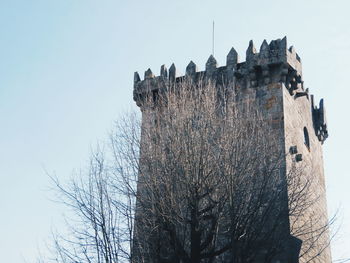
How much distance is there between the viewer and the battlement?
16.7 metres

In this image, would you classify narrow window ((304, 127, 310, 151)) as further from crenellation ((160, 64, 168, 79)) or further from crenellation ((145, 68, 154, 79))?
crenellation ((145, 68, 154, 79))

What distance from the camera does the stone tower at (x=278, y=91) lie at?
16094 mm

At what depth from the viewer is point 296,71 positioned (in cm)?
1708

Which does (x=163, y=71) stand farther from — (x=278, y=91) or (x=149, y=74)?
(x=278, y=91)

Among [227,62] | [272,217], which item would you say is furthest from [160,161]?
[227,62]

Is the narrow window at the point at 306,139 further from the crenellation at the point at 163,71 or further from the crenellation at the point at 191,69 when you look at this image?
the crenellation at the point at 163,71

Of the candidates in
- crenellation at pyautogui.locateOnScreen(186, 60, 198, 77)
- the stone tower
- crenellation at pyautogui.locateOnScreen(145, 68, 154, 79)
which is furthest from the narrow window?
crenellation at pyautogui.locateOnScreen(145, 68, 154, 79)

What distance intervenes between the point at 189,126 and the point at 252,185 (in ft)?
6.44

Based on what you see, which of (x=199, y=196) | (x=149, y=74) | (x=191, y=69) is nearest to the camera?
(x=199, y=196)

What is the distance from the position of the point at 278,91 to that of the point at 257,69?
3.06ft

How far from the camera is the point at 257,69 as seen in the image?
16.9 m

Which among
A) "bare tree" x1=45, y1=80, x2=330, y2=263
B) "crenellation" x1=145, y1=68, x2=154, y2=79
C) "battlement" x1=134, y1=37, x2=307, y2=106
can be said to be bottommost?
"bare tree" x1=45, y1=80, x2=330, y2=263

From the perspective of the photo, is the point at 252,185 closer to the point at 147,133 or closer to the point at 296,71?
the point at 147,133

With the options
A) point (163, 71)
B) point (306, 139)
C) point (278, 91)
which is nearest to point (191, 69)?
point (163, 71)
